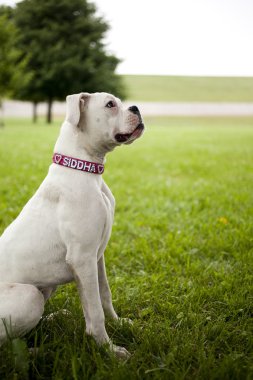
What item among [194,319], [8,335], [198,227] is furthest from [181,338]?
[198,227]

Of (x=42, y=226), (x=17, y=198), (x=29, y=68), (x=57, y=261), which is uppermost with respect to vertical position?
(x=29, y=68)

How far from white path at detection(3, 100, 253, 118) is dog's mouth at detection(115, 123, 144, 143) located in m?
42.1

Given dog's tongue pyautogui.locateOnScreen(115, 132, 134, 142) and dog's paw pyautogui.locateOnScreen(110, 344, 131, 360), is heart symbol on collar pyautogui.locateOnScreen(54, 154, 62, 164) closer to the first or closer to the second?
dog's tongue pyautogui.locateOnScreen(115, 132, 134, 142)

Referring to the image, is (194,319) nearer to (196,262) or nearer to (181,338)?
(181,338)

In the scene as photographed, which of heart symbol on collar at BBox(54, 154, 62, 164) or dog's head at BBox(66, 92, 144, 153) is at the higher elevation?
dog's head at BBox(66, 92, 144, 153)

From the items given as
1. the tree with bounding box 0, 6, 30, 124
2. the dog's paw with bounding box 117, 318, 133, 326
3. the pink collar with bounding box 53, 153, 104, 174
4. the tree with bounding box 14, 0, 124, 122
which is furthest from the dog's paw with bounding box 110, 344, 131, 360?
the tree with bounding box 14, 0, 124, 122

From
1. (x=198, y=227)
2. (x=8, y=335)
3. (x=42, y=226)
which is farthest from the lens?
(x=198, y=227)

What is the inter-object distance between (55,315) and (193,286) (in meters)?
1.26

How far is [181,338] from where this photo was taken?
2496 millimetres

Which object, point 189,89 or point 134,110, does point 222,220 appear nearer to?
point 134,110

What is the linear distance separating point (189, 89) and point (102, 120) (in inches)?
2402

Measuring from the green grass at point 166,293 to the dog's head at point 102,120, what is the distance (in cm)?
134

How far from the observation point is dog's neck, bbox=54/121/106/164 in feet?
8.27

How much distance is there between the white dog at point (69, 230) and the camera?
2.37 m
